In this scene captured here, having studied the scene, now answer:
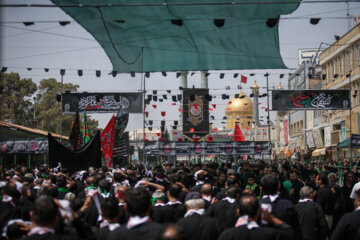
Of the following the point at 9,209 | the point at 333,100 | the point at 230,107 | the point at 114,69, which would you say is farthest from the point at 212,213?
the point at 230,107

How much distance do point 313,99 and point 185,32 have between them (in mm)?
14084

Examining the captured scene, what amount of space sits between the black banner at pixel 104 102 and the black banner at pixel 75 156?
38.0 ft

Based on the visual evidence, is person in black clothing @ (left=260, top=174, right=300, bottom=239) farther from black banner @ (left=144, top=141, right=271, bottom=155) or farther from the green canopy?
black banner @ (left=144, top=141, right=271, bottom=155)

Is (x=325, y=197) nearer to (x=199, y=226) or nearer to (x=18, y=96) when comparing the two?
(x=199, y=226)

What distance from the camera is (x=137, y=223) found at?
412 centimetres

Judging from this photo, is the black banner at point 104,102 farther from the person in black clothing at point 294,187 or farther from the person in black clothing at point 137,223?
the person in black clothing at point 137,223

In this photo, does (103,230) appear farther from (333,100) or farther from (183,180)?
(333,100)

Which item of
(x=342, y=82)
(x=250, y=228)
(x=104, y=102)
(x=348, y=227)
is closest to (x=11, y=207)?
(x=250, y=228)

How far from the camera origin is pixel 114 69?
17.6 m

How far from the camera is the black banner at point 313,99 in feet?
87.2

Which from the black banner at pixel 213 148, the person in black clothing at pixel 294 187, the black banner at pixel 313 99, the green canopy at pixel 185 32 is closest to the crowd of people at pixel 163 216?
the person in black clothing at pixel 294 187

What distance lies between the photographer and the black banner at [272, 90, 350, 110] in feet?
87.2

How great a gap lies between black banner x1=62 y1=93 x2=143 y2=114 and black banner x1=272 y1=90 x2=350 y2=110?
707 centimetres

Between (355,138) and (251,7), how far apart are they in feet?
29.8
